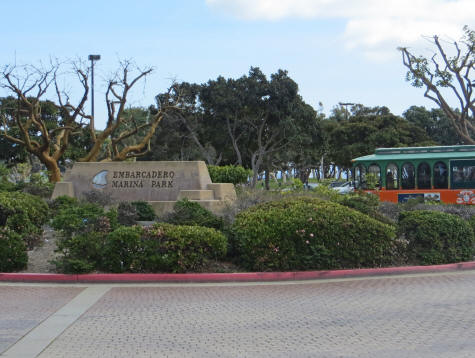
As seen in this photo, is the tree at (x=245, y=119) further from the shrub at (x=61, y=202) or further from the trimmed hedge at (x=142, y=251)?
the trimmed hedge at (x=142, y=251)

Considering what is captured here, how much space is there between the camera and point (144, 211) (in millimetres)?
17562

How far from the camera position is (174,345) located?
6.38 metres

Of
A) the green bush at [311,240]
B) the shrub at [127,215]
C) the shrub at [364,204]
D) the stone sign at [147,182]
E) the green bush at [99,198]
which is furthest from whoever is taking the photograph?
the stone sign at [147,182]

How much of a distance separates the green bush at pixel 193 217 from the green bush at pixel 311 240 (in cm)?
109

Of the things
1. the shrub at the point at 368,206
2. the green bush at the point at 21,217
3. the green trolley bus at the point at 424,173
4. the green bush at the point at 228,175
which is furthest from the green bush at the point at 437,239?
the green trolley bus at the point at 424,173

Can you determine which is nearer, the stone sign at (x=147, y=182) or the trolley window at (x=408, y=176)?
the stone sign at (x=147, y=182)

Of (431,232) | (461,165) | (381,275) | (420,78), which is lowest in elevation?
(381,275)

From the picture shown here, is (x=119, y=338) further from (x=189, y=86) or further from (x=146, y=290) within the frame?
(x=189, y=86)

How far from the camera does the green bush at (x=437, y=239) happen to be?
1206cm

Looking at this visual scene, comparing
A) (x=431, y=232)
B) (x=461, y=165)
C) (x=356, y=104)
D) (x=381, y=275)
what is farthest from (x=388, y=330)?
(x=356, y=104)

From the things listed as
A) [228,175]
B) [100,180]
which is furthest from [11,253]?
[228,175]

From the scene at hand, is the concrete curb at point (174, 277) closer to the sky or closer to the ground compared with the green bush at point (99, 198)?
closer to the ground

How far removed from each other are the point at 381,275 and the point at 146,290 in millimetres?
4650

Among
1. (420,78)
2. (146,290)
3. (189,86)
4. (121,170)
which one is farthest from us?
(189,86)
